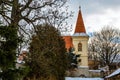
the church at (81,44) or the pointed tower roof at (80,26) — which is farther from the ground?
the pointed tower roof at (80,26)

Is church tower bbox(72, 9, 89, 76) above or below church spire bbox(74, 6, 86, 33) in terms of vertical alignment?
below

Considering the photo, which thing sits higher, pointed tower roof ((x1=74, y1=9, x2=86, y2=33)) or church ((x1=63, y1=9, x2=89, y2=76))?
pointed tower roof ((x1=74, y1=9, x2=86, y2=33))

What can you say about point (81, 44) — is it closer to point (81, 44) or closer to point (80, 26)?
point (81, 44)

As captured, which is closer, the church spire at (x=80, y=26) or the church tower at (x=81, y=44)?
the church tower at (x=81, y=44)

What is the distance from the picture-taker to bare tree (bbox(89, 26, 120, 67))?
6900 centimetres

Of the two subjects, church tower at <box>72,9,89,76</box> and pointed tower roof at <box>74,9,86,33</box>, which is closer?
church tower at <box>72,9,89,76</box>

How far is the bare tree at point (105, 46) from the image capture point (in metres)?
69.0

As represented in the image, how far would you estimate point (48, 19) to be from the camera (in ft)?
68.0

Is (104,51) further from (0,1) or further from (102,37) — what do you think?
(0,1)

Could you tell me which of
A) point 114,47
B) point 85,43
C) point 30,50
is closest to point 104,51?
point 114,47

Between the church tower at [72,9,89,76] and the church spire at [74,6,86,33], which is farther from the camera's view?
the church spire at [74,6,86,33]

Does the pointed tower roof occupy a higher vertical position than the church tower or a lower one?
higher

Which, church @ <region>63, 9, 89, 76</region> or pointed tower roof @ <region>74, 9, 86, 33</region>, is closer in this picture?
church @ <region>63, 9, 89, 76</region>

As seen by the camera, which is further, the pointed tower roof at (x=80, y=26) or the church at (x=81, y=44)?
the pointed tower roof at (x=80, y=26)
